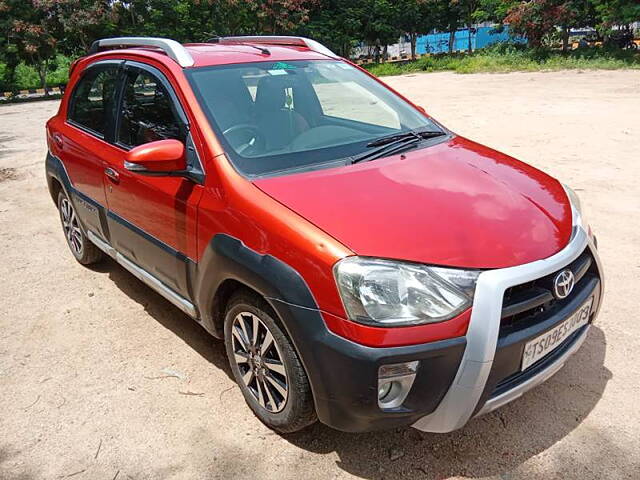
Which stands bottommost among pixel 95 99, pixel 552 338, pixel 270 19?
pixel 552 338

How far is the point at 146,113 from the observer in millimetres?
3244

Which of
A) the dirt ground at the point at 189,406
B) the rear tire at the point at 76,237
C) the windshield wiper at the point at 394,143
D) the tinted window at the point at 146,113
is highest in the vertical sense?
the tinted window at the point at 146,113

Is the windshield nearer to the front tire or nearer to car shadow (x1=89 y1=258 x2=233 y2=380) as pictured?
the front tire

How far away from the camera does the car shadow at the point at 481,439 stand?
2.33 metres

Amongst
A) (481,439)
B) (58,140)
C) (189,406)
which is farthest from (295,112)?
(58,140)

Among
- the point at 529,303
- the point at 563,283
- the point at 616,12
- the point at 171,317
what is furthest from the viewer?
the point at 616,12

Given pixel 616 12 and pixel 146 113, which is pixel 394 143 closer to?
pixel 146 113

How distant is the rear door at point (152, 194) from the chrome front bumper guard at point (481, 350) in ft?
4.60

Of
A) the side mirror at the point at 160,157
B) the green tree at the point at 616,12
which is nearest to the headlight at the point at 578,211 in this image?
the side mirror at the point at 160,157

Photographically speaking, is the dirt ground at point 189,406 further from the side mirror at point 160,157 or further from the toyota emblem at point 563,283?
the side mirror at point 160,157

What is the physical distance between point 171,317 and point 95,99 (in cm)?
164

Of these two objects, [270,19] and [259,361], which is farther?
[270,19]

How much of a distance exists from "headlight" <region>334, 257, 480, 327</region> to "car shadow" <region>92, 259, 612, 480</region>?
0.78 meters

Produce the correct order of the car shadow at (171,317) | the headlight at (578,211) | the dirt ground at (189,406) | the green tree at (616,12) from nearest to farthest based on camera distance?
the dirt ground at (189,406), the headlight at (578,211), the car shadow at (171,317), the green tree at (616,12)
